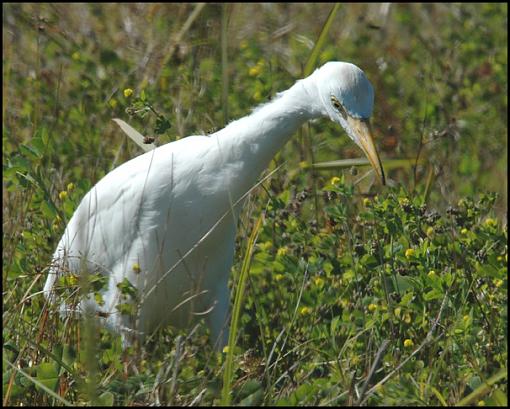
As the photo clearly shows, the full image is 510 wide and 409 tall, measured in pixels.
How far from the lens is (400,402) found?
293 centimetres

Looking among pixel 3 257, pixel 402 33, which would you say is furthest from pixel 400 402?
pixel 402 33

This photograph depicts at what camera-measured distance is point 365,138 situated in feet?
11.4

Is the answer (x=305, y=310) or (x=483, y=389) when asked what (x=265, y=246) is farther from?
(x=483, y=389)

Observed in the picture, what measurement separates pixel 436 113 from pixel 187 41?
1344mm

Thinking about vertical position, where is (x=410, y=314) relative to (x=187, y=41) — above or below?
below

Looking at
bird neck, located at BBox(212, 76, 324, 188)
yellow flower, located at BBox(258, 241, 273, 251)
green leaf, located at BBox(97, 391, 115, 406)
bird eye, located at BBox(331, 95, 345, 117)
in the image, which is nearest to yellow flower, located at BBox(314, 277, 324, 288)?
yellow flower, located at BBox(258, 241, 273, 251)

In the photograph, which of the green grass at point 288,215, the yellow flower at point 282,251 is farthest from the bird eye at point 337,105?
the yellow flower at point 282,251

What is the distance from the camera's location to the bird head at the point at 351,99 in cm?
343

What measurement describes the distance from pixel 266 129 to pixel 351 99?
1.01 ft

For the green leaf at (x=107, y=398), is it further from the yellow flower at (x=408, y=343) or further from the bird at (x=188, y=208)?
the yellow flower at (x=408, y=343)

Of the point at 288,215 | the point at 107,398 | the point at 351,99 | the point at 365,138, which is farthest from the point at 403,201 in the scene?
the point at 107,398

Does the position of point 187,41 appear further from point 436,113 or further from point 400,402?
point 400,402

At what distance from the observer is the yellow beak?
3.47 metres

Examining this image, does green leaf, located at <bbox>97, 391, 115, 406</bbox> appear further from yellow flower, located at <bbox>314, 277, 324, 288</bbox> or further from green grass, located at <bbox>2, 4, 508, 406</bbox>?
yellow flower, located at <bbox>314, 277, 324, 288</bbox>
